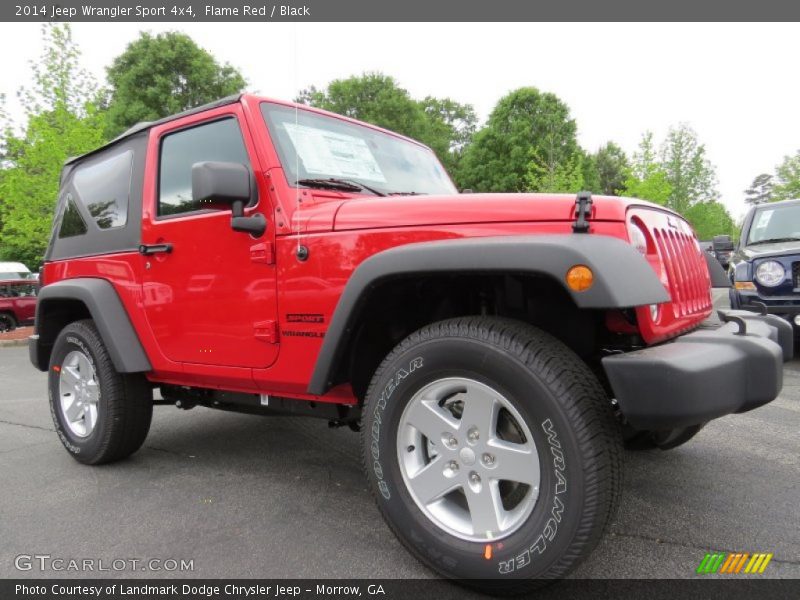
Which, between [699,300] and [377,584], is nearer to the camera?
[377,584]

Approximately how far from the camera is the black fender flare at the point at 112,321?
2.99 meters

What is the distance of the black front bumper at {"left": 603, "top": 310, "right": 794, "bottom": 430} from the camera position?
1.60 m

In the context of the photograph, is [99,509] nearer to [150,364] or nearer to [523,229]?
[150,364]

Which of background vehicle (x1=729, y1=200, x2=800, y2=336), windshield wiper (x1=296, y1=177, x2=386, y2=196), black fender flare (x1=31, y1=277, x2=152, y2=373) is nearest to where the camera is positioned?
windshield wiper (x1=296, y1=177, x2=386, y2=196)

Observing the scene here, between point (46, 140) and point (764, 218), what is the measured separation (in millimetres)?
15468

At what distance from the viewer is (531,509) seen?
176 cm

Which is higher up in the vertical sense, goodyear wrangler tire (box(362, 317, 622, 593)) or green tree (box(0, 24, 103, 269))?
green tree (box(0, 24, 103, 269))

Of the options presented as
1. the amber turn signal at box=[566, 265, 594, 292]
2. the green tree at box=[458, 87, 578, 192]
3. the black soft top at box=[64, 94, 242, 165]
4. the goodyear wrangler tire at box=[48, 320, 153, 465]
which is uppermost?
the green tree at box=[458, 87, 578, 192]

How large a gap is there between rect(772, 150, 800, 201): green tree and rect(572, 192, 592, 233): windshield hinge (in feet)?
96.9

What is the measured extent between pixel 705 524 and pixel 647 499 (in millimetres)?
290

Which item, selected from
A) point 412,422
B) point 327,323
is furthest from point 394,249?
point 412,422

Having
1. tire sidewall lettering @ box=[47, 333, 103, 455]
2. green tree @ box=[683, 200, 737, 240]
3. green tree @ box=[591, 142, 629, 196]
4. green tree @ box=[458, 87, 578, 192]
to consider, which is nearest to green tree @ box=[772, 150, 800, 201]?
green tree @ box=[683, 200, 737, 240]

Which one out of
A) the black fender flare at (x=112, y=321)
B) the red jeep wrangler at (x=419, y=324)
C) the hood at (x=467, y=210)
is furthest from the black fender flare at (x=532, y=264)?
the black fender flare at (x=112, y=321)

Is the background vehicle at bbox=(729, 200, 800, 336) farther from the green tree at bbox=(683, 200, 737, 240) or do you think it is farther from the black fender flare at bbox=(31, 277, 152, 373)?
the green tree at bbox=(683, 200, 737, 240)
